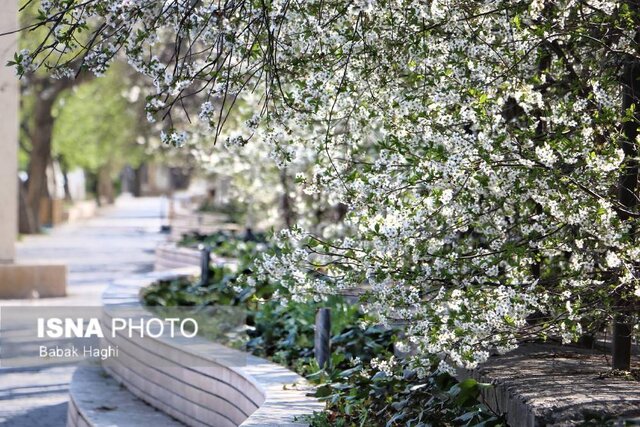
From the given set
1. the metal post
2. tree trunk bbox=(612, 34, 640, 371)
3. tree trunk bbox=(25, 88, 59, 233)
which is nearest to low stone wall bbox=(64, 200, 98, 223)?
tree trunk bbox=(25, 88, 59, 233)

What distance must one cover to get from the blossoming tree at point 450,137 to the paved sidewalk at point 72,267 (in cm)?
370

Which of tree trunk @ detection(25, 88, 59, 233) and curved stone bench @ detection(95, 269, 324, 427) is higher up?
tree trunk @ detection(25, 88, 59, 233)

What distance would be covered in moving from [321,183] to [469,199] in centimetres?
79

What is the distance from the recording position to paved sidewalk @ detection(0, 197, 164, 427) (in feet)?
27.5

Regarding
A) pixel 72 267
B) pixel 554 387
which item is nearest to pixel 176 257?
pixel 72 267

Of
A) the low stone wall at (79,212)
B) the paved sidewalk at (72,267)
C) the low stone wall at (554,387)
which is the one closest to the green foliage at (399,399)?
the low stone wall at (554,387)

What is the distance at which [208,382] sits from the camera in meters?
7.16

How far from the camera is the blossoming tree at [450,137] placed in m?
4.77

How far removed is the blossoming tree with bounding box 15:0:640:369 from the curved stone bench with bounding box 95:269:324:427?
81 centimetres

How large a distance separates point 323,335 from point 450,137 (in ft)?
7.34

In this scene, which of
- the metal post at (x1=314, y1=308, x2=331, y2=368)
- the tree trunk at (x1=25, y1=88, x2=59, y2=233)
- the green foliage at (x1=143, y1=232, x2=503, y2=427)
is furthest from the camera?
the tree trunk at (x1=25, y1=88, x2=59, y2=233)

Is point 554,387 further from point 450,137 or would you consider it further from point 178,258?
point 178,258

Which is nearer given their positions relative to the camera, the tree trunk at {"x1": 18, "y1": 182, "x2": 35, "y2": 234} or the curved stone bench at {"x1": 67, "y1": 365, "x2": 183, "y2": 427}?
the curved stone bench at {"x1": 67, "y1": 365, "x2": 183, "y2": 427}

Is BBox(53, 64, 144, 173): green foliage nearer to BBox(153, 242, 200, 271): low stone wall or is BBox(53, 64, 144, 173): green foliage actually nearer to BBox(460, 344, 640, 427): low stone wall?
BBox(153, 242, 200, 271): low stone wall
